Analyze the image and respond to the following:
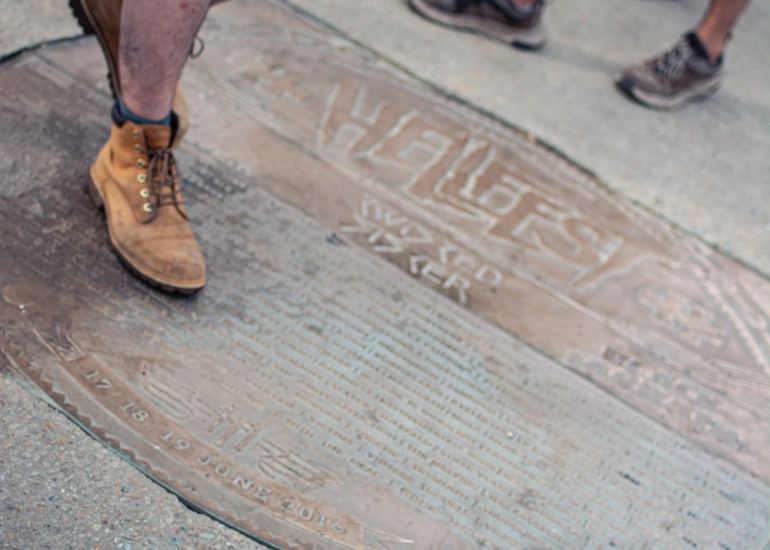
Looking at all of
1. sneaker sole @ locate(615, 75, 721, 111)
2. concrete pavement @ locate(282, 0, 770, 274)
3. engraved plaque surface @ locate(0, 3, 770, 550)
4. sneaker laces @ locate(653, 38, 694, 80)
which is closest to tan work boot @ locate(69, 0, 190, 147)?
engraved plaque surface @ locate(0, 3, 770, 550)

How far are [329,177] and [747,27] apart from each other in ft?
9.99

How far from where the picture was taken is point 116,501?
1348 mm

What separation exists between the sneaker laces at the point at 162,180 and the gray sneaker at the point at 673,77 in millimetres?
2194

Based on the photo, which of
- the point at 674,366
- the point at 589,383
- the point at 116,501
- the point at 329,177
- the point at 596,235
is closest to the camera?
the point at 116,501

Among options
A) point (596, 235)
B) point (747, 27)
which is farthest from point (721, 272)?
point (747, 27)

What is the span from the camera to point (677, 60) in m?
3.11

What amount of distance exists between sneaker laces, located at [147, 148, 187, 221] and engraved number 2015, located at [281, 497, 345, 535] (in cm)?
78

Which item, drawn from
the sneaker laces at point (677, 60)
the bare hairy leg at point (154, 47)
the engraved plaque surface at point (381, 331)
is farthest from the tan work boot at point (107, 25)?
the sneaker laces at point (677, 60)

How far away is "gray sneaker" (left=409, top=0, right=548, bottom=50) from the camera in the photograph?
3180 mm

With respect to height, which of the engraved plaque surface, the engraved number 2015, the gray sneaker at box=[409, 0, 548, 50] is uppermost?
the gray sneaker at box=[409, 0, 548, 50]

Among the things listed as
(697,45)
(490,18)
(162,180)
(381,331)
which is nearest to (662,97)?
(697,45)

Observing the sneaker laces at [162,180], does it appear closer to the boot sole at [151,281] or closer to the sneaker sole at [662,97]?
the boot sole at [151,281]

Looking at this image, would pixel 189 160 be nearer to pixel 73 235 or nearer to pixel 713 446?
pixel 73 235

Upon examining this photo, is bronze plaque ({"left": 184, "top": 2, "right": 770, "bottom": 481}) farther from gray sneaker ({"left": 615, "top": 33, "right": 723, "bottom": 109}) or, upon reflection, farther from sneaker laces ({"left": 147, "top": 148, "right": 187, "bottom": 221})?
gray sneaker ({"left": 615, "top": 33, "right": 723, "bottom": 109})
